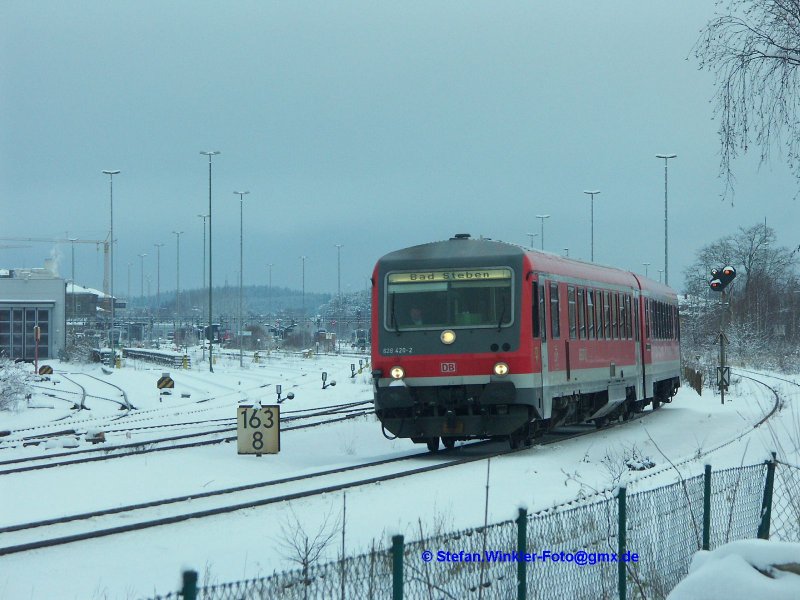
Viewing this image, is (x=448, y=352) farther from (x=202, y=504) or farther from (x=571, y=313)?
(x=202, y=504)

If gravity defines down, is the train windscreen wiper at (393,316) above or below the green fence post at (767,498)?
above

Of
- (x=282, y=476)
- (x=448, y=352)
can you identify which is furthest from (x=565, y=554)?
(x=448, y=352)

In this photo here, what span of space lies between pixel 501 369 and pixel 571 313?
3.17 metres

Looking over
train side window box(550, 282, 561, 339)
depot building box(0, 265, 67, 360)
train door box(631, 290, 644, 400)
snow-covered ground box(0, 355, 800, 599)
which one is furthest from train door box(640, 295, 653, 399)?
depot building box(0, 265, 67, 360)

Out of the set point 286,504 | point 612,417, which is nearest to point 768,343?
point 612,417

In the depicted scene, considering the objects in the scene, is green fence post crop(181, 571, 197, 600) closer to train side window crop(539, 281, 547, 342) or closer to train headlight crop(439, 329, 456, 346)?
train headlight crop(439, 329, 456, 346)

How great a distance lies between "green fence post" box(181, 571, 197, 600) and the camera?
14.5 feet

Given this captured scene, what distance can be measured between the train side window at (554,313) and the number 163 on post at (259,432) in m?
4.58

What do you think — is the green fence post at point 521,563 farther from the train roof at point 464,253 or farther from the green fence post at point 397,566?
the train roof at point 464,253

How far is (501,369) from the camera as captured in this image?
1750 centimetres

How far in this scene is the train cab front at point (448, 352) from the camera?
17594 millimetres

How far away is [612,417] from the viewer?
83.0ft

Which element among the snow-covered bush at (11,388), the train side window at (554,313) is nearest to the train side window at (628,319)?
the train side window at (554,313)

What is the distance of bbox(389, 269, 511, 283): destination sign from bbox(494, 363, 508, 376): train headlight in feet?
4.35
